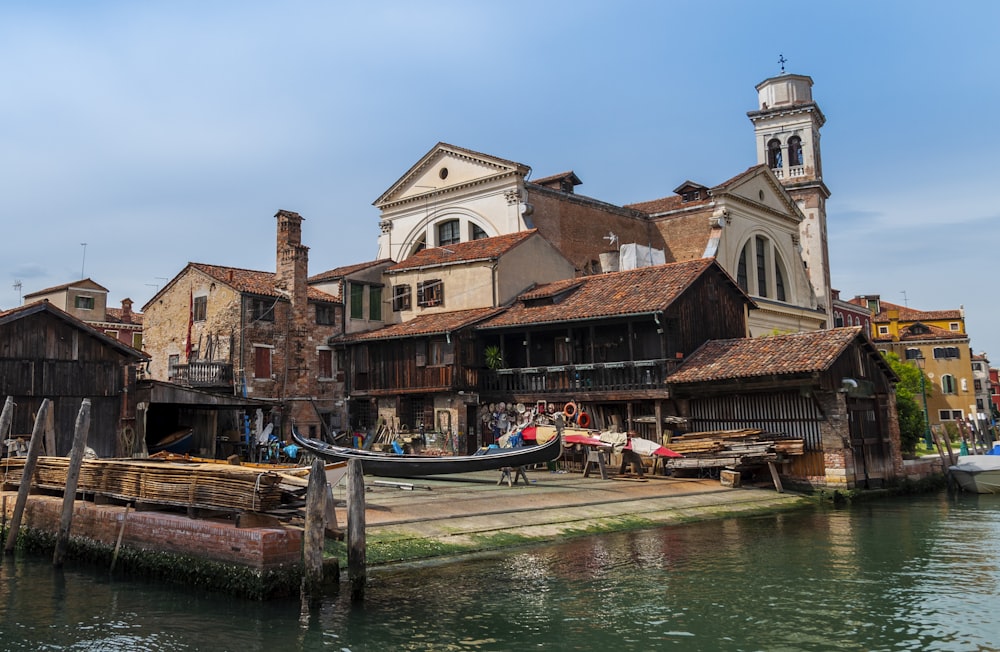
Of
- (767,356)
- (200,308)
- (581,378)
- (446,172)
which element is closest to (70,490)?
(581,378)

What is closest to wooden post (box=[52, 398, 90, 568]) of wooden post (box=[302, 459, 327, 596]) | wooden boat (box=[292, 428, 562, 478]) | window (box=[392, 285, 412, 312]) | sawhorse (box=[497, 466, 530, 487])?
wooden post (box=[302, 459, 327, 596])

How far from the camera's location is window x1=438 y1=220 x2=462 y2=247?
39.5 metres

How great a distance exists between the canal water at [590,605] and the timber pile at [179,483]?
1.28 meters

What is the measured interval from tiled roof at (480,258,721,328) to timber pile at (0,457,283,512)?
15.1 m

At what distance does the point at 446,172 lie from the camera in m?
39.8

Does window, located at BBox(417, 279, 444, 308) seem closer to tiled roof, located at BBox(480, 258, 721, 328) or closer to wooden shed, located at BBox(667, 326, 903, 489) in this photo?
tiled roof, located at BBox(480, 258, 721, 328)

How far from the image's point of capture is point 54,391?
2183 cm

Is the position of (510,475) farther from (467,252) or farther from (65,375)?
(467,252)

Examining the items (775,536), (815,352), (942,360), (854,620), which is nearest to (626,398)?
(815,352)

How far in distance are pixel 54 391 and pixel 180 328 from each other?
1001cm

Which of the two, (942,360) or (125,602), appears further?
(942,360)

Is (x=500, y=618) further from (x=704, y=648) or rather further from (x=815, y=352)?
(x=815, y=352)

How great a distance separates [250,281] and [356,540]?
21433mm

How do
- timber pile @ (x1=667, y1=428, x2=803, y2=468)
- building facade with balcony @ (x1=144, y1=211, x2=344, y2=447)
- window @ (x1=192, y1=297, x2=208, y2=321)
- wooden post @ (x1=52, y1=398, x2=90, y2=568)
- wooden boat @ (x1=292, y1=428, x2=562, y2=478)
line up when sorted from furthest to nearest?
1. window @ (x1=192, y1=297, x2=208, y2=321)
2. building facade with balcony @ (x1=144, y1=211, x2=344, y2=447)
3. timber pile @ (x1=667, y1=428, x2=803, y2=468)
4. wooden boat @ (x1=292, y1=428, x2=562, y2=478)
5. wooden post @ (x1=52, y1=398, x2=90, y2=568)
